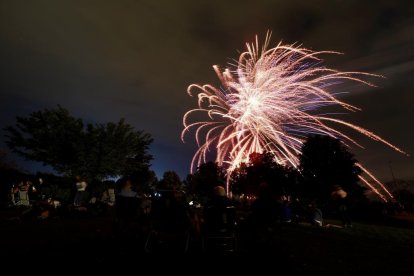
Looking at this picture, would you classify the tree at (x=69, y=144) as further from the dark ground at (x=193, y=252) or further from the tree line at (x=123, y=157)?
the dark ground at (x=193, y=252)

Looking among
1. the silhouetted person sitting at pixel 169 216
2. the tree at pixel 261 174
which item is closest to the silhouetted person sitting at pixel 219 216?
the silhouetted person sitting at pixel 169 216

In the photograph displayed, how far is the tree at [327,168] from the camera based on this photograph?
3644 cm

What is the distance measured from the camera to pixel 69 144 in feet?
96.3

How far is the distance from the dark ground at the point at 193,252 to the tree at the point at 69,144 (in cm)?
2090

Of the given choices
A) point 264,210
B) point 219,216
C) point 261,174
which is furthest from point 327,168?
point 219,216

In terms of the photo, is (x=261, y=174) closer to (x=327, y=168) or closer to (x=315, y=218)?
(x=327, y=168)

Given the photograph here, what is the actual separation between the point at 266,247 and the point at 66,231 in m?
5.62

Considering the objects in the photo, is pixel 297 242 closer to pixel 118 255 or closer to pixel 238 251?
pixel 238 251

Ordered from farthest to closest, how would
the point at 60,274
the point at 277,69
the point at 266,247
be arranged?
1. the point at 277,69
2. the point at 266,247
3. the point at 60,274

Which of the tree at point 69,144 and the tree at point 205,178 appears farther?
the tree at point 205,178

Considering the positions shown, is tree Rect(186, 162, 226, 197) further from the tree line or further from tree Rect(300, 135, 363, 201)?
tree Rect(300, 135, 363, 201)

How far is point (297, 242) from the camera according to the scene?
8.77m

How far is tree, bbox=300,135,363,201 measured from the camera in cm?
3644

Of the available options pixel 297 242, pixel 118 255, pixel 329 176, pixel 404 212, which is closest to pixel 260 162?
pixel 329 176
